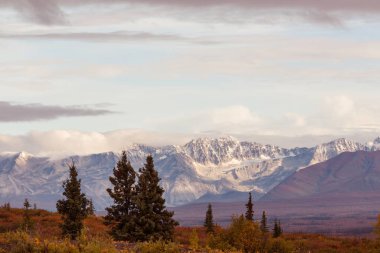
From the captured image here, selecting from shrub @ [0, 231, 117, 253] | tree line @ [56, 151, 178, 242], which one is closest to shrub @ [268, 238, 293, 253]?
tree line @ [56, 151, 178, 242]

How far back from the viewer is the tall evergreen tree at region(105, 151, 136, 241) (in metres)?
60.7

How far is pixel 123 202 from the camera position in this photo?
6294 cm

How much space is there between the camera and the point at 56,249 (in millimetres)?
32438

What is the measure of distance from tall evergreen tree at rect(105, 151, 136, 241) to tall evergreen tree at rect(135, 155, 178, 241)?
707 mm

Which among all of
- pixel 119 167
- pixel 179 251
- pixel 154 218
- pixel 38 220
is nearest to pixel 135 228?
pixel 154 218

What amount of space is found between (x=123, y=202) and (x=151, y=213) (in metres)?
3.48

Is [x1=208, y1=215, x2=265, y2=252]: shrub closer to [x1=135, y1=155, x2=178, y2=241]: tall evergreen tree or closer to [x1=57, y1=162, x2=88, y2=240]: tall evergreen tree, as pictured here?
[x1=135, y1=155, x2=178, y2=241]: tall evergreen tree

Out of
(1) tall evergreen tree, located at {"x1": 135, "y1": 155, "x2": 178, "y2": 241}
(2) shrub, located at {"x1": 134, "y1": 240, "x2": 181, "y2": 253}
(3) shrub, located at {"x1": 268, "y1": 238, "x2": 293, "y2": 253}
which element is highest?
(1) tall evergreen tree, located at {"x1": 135, "y1": 155, "x2": 178, "y2": 241}

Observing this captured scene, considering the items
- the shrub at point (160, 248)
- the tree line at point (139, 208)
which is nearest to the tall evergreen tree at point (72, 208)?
the tree line at point (139, 208)

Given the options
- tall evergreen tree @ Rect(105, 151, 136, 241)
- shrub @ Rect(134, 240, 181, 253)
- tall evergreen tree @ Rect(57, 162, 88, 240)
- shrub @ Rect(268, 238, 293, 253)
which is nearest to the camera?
shrub @ Rect(134, 240, 181, 253)

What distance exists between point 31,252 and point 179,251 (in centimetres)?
722

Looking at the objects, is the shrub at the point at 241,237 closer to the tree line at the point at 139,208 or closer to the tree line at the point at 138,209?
the tree line at the point at 138,209

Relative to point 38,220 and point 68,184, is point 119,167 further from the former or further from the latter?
point 38,220

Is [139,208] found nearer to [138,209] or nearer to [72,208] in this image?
[138,209]
